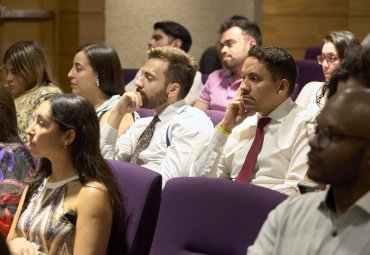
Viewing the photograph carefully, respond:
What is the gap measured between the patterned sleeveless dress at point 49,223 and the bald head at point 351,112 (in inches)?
45.3

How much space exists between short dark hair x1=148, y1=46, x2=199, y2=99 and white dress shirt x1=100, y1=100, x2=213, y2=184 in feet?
0.35

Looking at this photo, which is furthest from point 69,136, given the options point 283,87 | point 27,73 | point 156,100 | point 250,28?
point 250,28

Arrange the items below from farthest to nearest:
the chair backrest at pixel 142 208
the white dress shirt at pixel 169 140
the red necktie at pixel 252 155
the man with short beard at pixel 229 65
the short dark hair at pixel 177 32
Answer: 1. the short dark hair at pixel 177 32
2. the man with short beard at pixel 229 65
3. the white dress shirt at pixel 169 140
4. the red necktie at pixel 252 155
5. the chair backrest at pixel 142 208

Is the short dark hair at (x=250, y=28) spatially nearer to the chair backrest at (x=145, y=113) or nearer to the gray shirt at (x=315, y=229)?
the chair backrest at (x=145, y=113)

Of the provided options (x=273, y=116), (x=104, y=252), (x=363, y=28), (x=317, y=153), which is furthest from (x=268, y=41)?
(x=317, y=153)

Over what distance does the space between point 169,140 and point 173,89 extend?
1.08 ft

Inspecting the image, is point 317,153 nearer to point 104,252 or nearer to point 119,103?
point 104,252

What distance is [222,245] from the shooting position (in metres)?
2.56

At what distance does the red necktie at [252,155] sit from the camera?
3486 mm

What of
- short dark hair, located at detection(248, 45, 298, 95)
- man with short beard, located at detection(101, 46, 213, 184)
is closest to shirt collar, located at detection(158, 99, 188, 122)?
man with short beard, located at detection(101, 46, 213, 184)

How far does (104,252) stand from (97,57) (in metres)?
2.16

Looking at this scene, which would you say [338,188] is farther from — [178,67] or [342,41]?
[342,41]

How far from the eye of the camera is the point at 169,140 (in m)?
4.04

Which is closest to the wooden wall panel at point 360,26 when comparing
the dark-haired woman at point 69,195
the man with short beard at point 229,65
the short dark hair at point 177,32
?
the short dark hair at point 177,32
